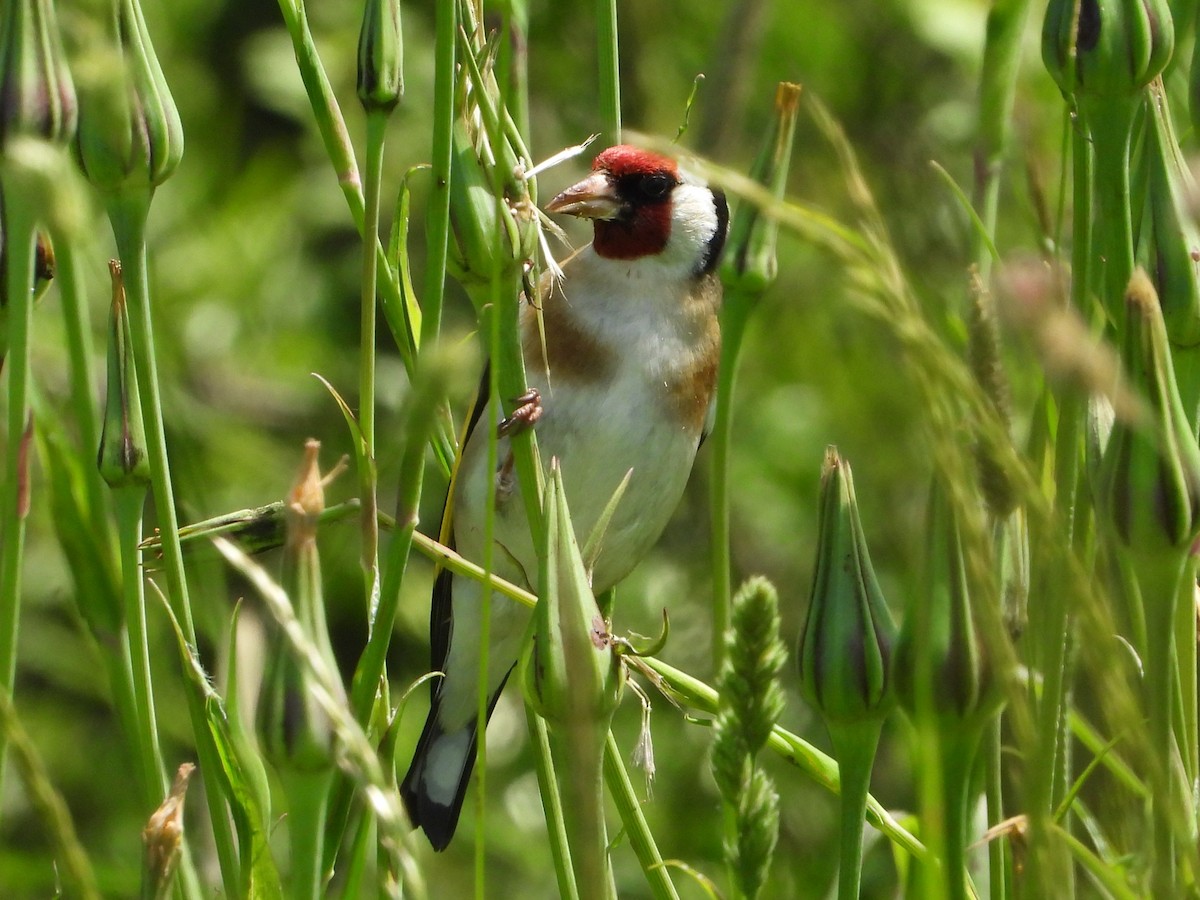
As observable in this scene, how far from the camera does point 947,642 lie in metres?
0.90

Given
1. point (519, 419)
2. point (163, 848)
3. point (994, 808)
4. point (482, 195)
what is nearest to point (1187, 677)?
point (994, 808)

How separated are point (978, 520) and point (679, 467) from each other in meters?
1.70

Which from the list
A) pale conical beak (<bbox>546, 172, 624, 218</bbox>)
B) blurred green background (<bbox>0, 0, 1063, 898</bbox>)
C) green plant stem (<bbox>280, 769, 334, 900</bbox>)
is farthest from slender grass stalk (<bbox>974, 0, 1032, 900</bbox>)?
blurred green background (<bbox>0, 0, 1063, 898</bbox>)

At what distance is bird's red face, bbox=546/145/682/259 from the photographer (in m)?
2.55

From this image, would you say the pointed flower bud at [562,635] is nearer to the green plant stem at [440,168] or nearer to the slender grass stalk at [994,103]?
the green plant stem at [440,168]

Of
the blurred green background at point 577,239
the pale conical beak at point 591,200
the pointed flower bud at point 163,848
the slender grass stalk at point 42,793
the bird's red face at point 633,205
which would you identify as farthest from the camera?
the blurred green background at point 577,239

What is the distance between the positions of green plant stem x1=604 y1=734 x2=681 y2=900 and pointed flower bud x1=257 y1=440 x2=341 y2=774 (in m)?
0.28

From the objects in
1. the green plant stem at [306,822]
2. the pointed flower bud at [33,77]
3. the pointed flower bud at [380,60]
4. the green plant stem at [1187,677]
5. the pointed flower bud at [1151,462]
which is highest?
the pointed flower bud at [33,77]

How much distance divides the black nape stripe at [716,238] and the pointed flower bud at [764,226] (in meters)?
1.40

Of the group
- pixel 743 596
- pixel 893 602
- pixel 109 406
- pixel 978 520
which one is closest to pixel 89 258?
pixel 109 406

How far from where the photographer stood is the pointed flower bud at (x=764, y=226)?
1168 millimetres

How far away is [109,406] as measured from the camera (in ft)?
3.64

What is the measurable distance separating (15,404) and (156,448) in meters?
0.16

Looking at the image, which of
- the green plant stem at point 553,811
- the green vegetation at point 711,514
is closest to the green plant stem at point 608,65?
the green vegetation at point 711,514
